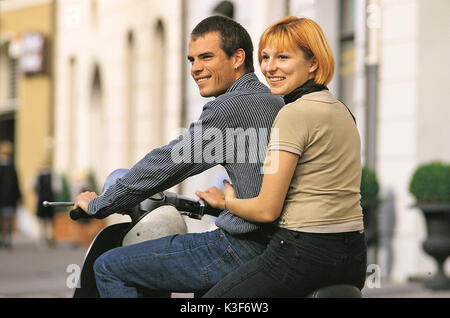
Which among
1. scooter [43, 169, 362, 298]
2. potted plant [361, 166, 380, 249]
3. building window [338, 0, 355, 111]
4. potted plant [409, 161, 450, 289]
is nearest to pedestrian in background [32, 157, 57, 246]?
building window [338, 0, 355, 111]

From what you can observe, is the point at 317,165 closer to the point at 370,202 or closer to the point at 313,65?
the point at 313,65

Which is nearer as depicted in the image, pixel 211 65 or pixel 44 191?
pixel 211 65

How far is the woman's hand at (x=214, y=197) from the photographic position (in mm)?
2986

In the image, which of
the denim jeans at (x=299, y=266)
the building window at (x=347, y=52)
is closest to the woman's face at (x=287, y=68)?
the denim jeans at (x=299, y=266)

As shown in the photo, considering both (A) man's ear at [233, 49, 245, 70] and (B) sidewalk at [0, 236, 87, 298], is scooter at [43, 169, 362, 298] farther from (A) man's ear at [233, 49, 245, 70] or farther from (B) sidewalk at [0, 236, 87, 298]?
(B) sidewalk at [0, 236, 87, 298]

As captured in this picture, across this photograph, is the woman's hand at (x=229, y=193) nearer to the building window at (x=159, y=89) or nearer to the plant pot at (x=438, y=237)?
the plant pot at (x=438, y=237)

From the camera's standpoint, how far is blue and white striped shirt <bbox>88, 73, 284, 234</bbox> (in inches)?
113

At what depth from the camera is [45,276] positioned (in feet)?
31.7

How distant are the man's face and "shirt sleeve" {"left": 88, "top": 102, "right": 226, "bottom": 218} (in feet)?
0.60

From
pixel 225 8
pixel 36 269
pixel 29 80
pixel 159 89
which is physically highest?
pixel 225 8

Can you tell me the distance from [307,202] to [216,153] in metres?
0.41

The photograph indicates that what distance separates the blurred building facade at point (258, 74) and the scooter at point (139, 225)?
18.7 feet

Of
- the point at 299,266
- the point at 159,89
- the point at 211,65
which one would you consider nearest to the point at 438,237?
the point at 211,65

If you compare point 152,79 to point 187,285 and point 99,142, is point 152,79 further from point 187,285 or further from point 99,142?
point 187,285
